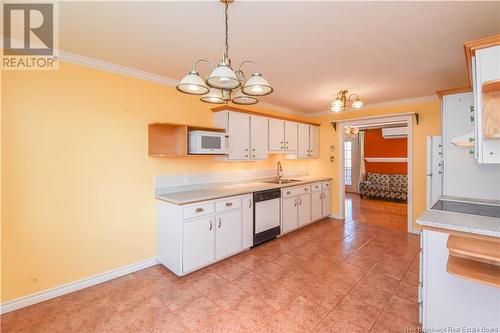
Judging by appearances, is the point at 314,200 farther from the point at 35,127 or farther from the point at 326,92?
the point at 35,127

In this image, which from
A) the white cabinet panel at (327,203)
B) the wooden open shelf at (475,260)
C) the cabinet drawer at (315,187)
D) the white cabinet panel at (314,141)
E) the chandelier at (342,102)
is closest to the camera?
the wooden open shelf at (475,260)

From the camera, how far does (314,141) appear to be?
5.25 metres

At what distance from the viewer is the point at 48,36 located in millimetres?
2072

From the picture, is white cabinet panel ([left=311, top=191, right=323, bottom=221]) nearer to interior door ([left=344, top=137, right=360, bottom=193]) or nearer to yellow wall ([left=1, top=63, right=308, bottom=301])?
yellow wall ([left=1, top=63, right=308, bottom=301])

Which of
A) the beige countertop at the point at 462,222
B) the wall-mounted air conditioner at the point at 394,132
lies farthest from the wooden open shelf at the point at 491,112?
the wall-mounted air conditioner at the point at 394,132

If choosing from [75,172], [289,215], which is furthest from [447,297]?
[75,172]

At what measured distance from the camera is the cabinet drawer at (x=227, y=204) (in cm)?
301

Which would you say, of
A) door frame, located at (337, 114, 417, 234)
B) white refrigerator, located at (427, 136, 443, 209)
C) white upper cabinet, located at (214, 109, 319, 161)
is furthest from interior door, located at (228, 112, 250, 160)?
white refrigerator, located at (427, 136, 443, 209)

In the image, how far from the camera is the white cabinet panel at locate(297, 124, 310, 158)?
4.84m

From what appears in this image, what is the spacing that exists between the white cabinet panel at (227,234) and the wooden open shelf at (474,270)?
7.46ft

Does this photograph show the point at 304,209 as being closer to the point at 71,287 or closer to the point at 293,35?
the point at 293,35

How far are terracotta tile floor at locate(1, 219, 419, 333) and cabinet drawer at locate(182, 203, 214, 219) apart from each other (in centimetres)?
72

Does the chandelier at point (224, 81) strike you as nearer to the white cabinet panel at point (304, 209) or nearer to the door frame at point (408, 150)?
the white cabinet panel at point (304, 209)

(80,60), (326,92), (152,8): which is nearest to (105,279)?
(80,60)
